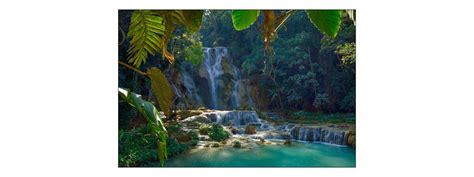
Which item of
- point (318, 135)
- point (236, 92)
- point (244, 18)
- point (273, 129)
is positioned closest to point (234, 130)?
point (273, 129)

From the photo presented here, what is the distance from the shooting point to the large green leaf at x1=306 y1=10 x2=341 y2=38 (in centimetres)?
90

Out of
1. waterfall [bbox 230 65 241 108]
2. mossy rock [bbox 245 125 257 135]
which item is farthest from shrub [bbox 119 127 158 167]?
waterfall [bbox 230 65 241 108]

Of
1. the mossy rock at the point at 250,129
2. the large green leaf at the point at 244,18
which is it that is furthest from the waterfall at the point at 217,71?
the large green leaf at the point at 244,18

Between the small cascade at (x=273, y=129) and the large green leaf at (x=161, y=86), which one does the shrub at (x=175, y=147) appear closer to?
the small cascade at (x=273, y=129)

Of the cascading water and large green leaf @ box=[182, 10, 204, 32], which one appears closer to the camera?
large green leaf @ box=[182, 10, 204, 32]

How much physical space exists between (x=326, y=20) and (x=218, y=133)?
359 cm

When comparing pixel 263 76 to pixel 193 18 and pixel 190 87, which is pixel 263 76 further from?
pixel 193 18

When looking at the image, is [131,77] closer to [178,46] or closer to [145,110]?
[178,46]

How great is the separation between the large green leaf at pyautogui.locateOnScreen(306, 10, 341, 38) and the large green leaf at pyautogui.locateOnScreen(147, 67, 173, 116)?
1.49ft

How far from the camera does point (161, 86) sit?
1201 millimetres

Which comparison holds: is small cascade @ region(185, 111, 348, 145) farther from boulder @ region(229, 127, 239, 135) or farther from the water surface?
the water surface
